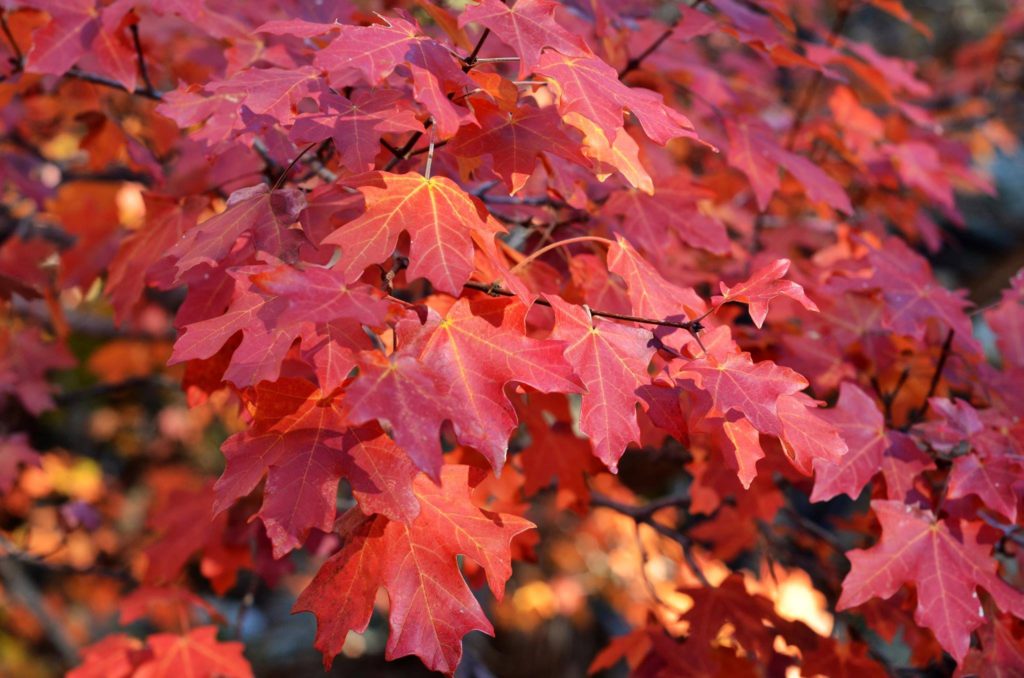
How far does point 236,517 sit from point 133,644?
400 mm

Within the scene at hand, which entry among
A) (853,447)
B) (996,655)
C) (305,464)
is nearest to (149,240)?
(305,464)

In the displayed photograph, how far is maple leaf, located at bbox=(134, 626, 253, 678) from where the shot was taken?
6.47ft

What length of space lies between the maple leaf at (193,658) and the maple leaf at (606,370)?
1.28 m

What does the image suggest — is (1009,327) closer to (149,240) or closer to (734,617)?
(734,617)

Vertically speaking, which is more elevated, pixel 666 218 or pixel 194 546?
pixel 666 218

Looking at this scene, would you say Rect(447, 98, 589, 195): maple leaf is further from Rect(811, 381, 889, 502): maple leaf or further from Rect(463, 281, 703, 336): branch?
Rect(811, 381, 889, 502): maple leaf

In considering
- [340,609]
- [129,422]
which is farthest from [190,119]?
[129,422]

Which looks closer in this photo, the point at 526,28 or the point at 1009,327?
the point at 526,28

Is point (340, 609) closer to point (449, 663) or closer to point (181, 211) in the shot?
point (449, 663)

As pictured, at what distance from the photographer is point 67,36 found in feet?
5.84

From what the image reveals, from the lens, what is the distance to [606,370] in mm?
1220

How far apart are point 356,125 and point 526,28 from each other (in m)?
0.29

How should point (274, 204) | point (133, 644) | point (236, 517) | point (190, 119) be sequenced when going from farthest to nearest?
point (236, 517)
point (133, 644)
point (190, 119)
point (274, 204)

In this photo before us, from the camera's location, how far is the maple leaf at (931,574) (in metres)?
1.41
